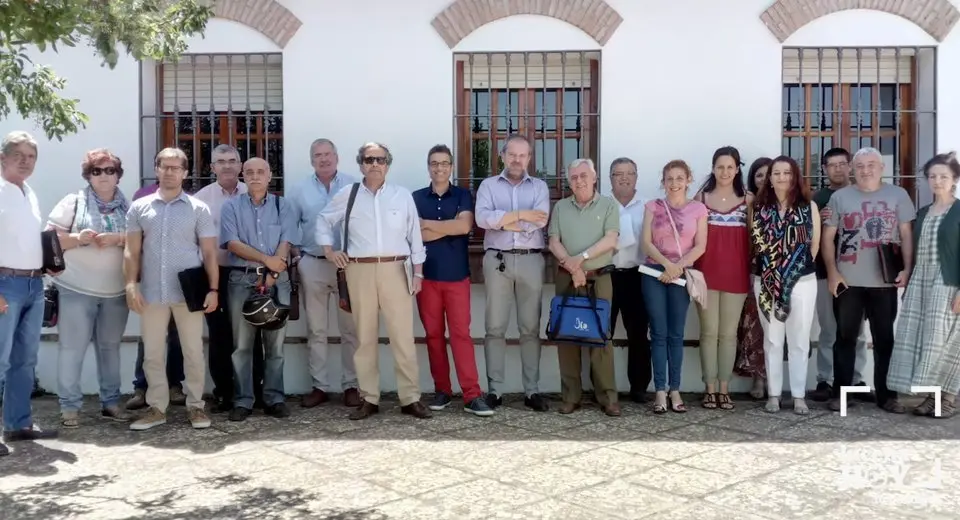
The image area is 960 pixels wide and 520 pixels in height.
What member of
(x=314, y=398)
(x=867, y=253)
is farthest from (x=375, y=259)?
(x=867, y=253)

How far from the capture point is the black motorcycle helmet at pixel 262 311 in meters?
5.48

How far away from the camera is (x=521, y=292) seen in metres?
5.88

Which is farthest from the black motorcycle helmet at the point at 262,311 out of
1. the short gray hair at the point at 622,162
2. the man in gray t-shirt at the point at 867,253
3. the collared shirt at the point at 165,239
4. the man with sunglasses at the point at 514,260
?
the man in gray t-shirt at the point at 867,253

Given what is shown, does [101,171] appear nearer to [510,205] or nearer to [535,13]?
[510,205]

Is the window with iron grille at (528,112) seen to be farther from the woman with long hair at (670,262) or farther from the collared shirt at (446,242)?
the woman with long hair at (670,262)

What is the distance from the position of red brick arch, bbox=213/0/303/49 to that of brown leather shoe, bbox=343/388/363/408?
2.85m

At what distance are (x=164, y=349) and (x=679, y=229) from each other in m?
3.57

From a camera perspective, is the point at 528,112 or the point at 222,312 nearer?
the point at 222,312

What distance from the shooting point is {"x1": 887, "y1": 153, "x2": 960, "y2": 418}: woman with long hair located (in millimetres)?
5676

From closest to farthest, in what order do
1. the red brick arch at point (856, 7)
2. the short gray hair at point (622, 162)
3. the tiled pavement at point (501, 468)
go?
1. the tiled pavement at point (501, 468)
2. the short gray hair at point (622, 162)
3. the red brick arch at point (856, 7)

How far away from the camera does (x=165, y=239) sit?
530 cm

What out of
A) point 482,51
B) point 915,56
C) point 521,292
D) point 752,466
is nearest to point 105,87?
point 482,51

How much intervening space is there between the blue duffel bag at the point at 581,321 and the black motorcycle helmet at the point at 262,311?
1843mm

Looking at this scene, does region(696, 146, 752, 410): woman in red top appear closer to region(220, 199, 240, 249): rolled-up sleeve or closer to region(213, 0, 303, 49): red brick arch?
region(220, 199, 240, 249): rolled-up sleeve
